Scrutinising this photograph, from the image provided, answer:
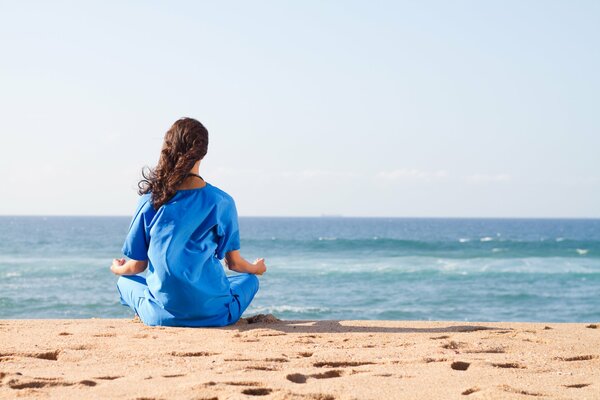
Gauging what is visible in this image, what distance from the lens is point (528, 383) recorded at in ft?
10.6

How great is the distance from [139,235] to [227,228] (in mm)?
561

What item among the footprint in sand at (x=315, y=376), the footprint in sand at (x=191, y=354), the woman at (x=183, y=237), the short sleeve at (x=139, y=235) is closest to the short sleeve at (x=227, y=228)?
the woman at (x=183, y=237)

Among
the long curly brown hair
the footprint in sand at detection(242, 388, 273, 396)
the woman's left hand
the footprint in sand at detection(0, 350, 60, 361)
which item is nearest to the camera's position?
the footprint in sand at detection(242, 388, 273, 396)

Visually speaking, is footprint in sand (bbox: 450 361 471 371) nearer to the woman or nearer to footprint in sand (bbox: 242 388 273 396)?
footprint in sand (bbox: 242 388 273 396)

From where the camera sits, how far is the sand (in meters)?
3.01

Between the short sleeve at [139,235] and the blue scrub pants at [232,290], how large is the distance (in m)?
0.32

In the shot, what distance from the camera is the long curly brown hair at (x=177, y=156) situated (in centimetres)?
470

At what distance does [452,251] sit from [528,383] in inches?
1280

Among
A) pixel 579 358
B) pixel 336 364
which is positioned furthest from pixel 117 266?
pixel 579 358

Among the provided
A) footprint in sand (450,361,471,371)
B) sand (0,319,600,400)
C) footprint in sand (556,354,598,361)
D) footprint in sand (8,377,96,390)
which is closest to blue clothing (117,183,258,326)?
sand (0,319,600,400)

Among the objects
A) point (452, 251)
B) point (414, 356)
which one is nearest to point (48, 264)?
point (452, 251)

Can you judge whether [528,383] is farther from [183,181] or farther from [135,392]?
[183,181]

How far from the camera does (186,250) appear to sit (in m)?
4.73

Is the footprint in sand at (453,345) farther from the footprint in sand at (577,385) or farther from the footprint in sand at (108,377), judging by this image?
the footprint in sand at (108,377)
